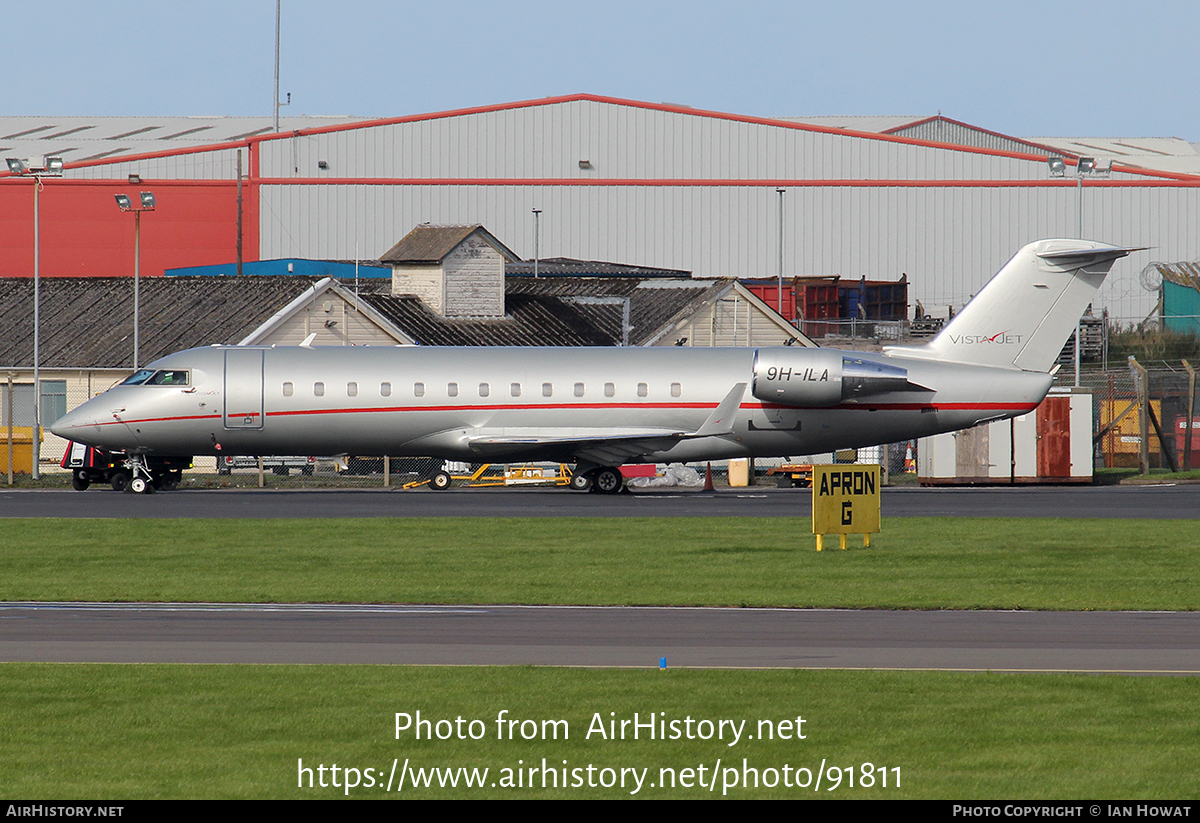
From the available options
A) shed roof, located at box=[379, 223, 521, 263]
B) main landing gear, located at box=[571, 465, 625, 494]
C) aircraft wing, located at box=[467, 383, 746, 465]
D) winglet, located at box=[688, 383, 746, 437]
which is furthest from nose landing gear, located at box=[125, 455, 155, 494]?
shed roof, located at box=[379, 223, 521, 263]

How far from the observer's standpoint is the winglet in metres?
37.6

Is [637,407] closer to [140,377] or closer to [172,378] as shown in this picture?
[172,378]

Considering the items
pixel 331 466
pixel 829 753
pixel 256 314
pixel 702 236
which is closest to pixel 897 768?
pixel 829 753

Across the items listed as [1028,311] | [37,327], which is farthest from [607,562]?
[37,327]

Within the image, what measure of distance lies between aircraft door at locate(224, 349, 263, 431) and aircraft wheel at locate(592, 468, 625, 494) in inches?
340

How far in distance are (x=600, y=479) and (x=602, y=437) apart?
182 cm

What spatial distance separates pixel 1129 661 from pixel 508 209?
67.9m

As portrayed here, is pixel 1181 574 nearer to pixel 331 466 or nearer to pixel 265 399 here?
pixel 265 399

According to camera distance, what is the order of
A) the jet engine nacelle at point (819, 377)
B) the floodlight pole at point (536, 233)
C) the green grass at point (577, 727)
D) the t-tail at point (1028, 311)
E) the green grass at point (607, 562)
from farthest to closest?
the floodlight pole at point (536, 233) < the t-tail at point (1028, 311) < the jet engine nacelle at point (819, 377) < the green grass at point (607, 562) < the green grass at point (577, 727)

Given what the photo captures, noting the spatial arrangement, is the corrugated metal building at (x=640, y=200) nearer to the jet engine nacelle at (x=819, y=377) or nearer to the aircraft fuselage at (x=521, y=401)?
the aircraft fuselage at (x=521, y=401)

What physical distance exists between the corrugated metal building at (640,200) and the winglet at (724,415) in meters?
42.1

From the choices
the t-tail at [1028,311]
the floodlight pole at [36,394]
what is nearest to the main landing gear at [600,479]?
the t-tail at [1028,311]

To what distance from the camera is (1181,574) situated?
2066cm

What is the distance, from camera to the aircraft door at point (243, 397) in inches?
1479
